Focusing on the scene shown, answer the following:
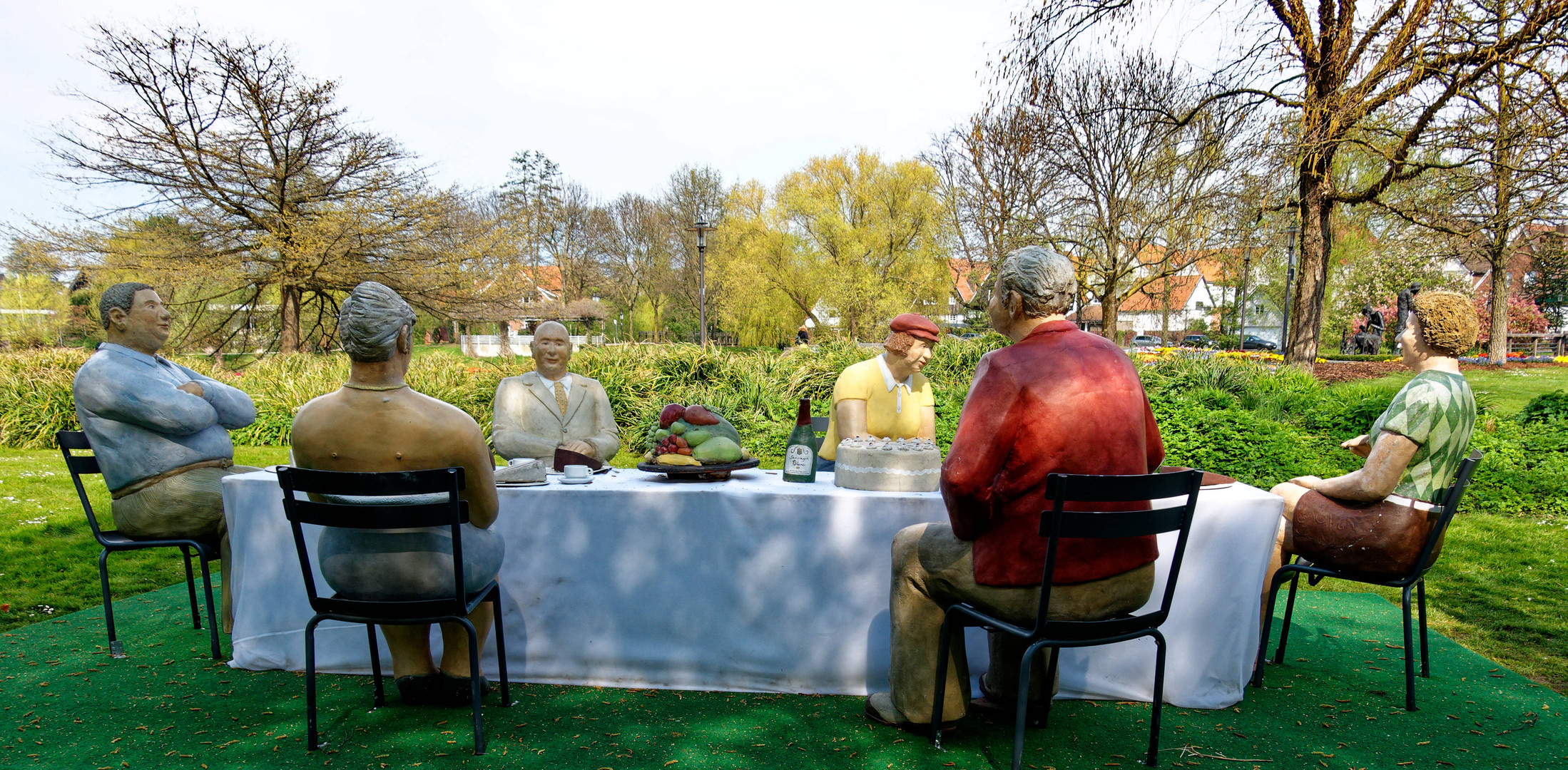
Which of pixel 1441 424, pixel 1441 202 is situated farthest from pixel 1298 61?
pixel 1441 424

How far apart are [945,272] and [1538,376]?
57.3 ft

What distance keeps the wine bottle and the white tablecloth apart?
60 mm

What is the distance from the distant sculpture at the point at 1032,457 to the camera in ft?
7.07

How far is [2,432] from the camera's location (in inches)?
406

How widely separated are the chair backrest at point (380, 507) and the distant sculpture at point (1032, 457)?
1444 mm

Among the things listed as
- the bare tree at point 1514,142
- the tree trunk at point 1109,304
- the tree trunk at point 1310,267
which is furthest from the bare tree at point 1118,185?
the bare tree at point 1514,142

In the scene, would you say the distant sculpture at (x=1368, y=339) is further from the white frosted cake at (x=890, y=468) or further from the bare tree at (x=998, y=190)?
the white frosted cake at (x=890, y=468)

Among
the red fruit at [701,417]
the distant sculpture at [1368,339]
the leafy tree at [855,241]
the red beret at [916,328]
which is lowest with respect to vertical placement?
the red fruit at [701,417]

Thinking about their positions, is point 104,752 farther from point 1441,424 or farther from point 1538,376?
point 1538,376

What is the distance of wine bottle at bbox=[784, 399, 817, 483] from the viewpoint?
313 centimetres

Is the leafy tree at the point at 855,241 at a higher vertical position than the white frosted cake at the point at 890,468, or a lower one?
higher

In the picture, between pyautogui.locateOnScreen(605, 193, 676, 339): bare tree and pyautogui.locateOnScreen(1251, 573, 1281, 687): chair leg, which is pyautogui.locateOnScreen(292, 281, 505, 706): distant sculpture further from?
pyautogui.locateOnScreen(605, 193, 676, 339): bare tree

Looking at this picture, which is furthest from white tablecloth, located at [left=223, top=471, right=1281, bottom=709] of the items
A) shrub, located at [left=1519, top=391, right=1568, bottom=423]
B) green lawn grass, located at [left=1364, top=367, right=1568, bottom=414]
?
green lawn grass, located at [left=1364, top=367, right=1568, bottom=414]

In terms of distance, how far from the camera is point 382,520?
2301 millimetres
